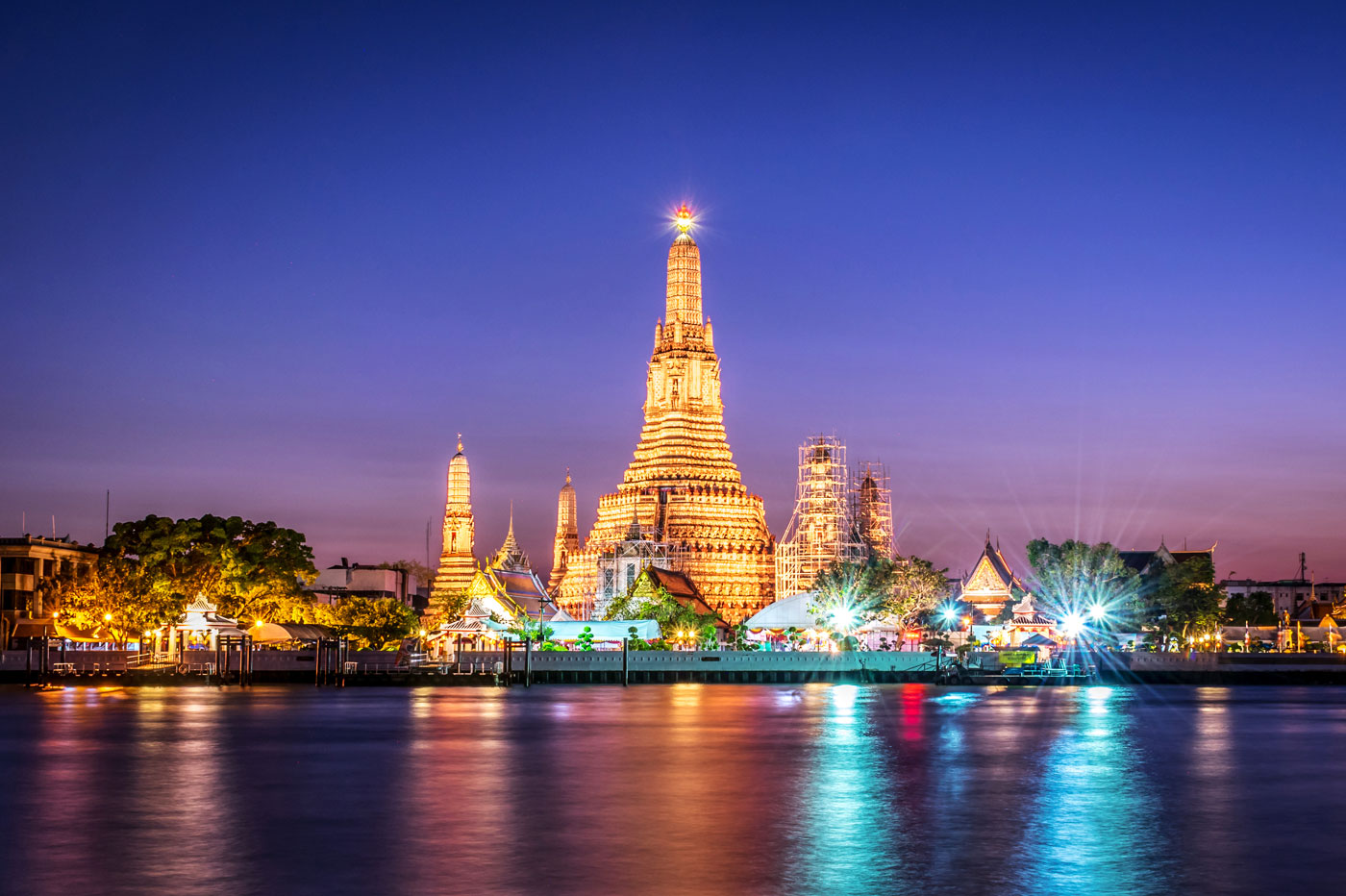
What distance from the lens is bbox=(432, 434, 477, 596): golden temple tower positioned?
133625mm

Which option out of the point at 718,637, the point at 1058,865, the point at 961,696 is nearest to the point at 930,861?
the point at 1058,865

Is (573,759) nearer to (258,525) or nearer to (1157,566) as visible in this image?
(258,525)

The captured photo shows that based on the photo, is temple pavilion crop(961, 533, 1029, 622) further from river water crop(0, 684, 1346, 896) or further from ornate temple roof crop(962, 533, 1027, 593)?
river water crop(0, 684, 1346, 896)

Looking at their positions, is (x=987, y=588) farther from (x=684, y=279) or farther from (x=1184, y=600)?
(x=684, y=279)

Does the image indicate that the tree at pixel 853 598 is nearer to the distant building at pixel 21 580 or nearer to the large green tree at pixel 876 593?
the large green tree at pixel 876 593

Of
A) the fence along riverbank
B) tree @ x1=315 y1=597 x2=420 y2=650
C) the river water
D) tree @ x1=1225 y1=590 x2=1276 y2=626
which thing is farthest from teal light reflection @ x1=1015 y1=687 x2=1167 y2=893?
tree @ x1=1225 y1=590 x2=1276 y2=626

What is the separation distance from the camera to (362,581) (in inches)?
6186

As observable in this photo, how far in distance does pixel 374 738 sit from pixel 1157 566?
2844 inches

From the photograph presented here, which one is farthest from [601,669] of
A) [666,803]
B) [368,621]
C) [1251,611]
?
[1251,611]

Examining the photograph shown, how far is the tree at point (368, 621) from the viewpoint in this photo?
10375 cm

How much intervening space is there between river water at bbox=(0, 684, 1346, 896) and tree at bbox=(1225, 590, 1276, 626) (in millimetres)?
90298

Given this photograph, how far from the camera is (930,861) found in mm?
24125

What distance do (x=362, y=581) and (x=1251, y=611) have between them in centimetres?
8367

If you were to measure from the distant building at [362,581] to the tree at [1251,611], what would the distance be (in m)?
76.0
